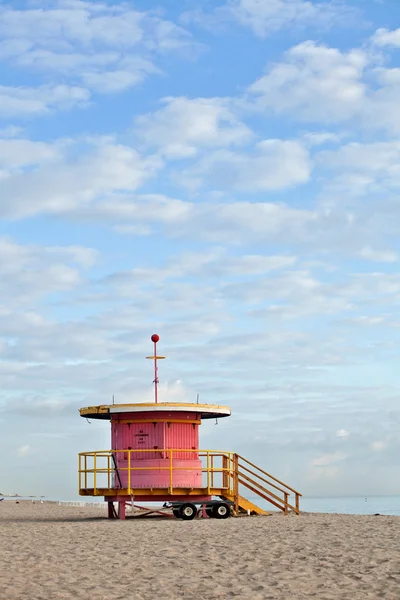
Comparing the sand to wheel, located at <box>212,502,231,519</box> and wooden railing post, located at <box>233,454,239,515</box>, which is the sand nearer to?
wheel, located at <box>212,502,231,519</box>

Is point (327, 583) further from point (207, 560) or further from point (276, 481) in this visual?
point (276, 481)

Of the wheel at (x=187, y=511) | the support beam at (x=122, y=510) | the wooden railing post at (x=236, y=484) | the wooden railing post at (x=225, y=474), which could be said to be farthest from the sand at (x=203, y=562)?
the wooden railing post at (x=225, y=474)

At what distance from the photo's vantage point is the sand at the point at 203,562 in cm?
1133

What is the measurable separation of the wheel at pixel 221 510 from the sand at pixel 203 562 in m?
2.93

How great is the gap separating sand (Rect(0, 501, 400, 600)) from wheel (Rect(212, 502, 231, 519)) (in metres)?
2.93

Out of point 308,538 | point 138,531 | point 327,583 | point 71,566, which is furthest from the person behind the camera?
point 138,531

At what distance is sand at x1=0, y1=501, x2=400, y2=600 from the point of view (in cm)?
1133

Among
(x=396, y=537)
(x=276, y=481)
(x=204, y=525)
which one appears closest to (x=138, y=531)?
(x=204, y=525)

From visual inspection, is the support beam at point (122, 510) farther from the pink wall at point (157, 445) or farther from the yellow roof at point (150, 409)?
the yellow roof at point (150, 409)

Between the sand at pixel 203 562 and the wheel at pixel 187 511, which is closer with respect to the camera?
the sand at pixel 203 562

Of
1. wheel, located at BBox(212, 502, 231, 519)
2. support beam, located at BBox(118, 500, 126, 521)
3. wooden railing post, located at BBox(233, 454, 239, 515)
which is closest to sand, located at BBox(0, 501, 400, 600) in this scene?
wheel, located at BBox(212, 502, 231, 519)

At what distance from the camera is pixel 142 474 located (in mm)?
24875

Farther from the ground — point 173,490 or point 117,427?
point 117,427

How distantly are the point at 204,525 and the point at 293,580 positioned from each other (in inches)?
365
